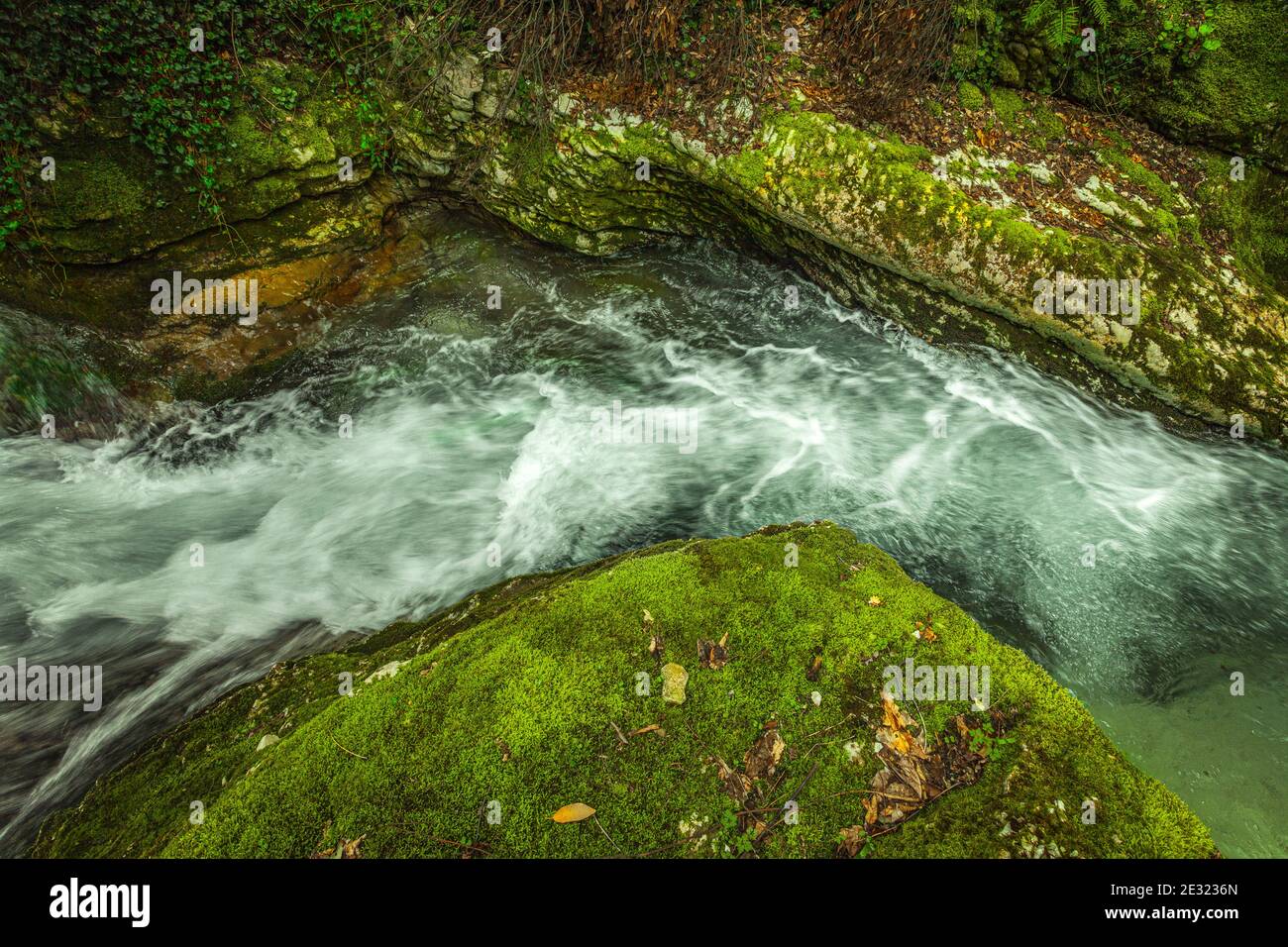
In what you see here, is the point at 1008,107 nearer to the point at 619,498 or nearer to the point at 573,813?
the point at 619,498

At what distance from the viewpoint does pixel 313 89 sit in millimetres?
7016

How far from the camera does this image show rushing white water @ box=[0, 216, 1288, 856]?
4578 mm

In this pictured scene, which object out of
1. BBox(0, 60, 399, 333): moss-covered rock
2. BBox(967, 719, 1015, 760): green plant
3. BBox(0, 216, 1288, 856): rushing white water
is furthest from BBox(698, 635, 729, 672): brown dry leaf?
BBox(0, 60, 399, 333): moss-covered rock

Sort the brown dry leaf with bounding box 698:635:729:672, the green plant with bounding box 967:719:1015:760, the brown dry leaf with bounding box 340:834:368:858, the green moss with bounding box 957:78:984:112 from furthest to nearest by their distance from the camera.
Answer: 1. the green moss with bounding box 957:78:984:112
2. the brown dry leaf with bounding box 698:635:729:672
3. the green plant with bounding box 967:719:1015:760
4. the brown dry leaf with bounding box 340:834:368:858

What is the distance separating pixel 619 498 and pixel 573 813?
3.93 m

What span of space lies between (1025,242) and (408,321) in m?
7.51

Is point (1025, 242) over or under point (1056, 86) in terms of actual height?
under

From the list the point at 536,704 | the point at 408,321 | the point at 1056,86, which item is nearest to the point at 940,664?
the point at 536,704

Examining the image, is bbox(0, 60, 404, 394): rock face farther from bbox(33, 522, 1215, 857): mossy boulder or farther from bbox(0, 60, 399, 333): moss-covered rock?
bbox(33, 522, 1215, 857): mossy boulder

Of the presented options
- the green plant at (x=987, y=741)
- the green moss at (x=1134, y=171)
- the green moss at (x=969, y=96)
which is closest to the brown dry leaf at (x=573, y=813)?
the green plant at (x=987, y=741)

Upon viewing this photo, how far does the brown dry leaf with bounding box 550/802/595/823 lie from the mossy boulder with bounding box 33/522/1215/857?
3 cm

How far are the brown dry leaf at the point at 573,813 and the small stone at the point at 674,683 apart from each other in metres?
0.61

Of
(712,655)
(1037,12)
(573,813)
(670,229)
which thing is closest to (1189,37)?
(1037,12)
